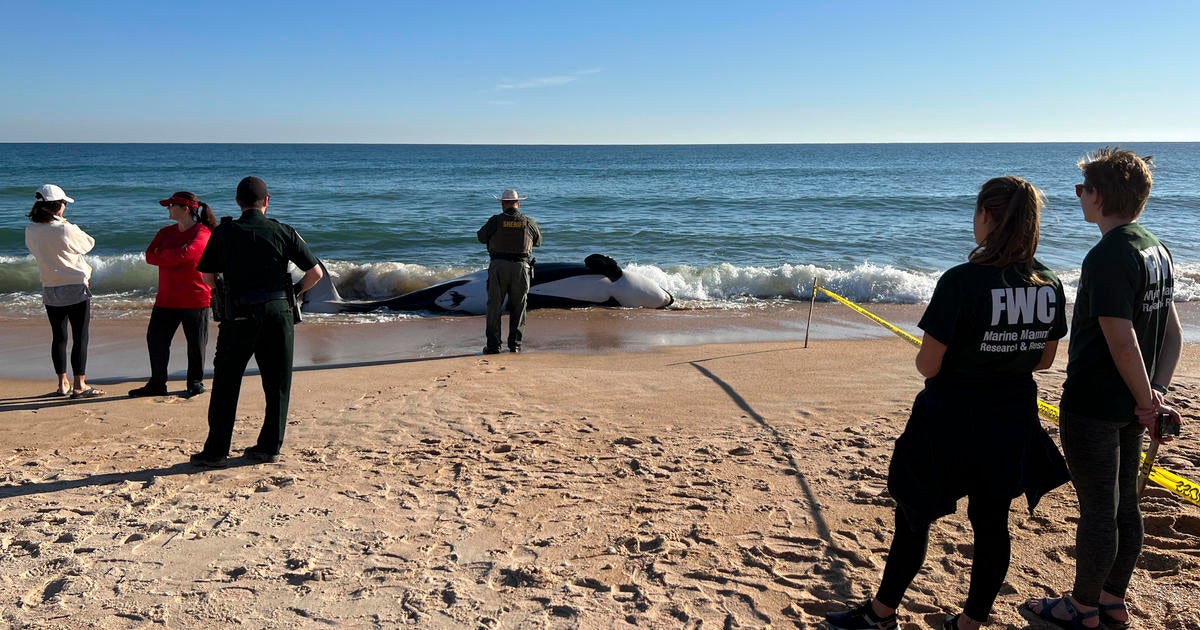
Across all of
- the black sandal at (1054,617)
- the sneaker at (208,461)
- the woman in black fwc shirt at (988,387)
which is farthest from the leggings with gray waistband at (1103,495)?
the sneaker at (208,461)

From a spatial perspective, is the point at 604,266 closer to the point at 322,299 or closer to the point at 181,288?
the point at 322,299

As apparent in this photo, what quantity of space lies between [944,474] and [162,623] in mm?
3041

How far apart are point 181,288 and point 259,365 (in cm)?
218

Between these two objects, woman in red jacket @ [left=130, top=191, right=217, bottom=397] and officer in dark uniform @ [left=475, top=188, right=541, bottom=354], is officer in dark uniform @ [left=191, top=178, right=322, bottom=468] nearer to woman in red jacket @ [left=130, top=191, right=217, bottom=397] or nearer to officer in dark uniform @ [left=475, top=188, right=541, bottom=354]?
woman in red jacket @ [left=130, top=191, right=217, bottom=397]

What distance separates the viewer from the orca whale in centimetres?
1323

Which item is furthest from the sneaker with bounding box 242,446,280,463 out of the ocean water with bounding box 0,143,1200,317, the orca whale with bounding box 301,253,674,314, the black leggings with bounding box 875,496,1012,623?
the orca whale with bounding box 301,253,674,314

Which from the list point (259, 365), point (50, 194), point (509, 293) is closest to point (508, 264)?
point (509, 293)

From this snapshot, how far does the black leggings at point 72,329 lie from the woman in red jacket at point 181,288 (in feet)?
1.69

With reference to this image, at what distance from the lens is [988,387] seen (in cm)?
290

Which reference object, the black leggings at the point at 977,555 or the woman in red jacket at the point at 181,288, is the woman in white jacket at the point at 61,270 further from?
the black leggings at the point at 977,555

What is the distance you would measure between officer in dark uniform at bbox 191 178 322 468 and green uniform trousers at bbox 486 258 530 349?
4.43 m

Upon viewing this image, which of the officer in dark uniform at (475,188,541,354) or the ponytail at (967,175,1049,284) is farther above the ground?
the ponytail at (967,175,1049,284)

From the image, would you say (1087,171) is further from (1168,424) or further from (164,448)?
(164,448)

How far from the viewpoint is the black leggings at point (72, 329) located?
6957mm
